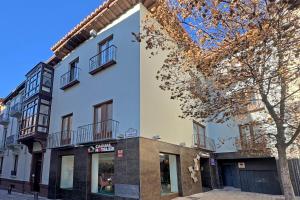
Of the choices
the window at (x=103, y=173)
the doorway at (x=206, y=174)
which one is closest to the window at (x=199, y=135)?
the doorway at (x=206, y=174)

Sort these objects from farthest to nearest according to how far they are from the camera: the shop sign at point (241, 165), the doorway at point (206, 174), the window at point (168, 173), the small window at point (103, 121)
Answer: the shop sign at point (241, 165) < the doorway at point (206, 174) < the window at point (168, 173) < the small window at point (103, 121)

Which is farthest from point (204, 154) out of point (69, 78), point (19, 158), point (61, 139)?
point (19, 158)

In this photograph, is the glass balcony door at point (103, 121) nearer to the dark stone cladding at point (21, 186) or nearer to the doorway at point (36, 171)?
the dark stone cladding at point (21, 186)

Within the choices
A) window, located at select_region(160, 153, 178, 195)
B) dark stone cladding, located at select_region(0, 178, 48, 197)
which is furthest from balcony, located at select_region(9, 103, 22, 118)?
window, located at select_region(160, 153, 178, 195)

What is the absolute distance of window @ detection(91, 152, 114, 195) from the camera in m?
9.74

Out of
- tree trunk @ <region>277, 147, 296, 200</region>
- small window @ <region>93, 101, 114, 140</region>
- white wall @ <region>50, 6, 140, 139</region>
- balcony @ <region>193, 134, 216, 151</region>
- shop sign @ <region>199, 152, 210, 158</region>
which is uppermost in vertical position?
white wall @ <region>50, 6, 140, 139</region>

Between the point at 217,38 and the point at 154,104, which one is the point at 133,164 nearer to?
the point at 154,104

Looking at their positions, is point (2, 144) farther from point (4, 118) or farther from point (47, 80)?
point (47, 80)

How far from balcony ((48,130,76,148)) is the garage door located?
11225 mm

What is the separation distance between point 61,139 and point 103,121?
148 inches

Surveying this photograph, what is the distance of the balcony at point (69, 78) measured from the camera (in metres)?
12.7

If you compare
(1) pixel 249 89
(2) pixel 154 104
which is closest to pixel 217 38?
(1) pixel 249 89

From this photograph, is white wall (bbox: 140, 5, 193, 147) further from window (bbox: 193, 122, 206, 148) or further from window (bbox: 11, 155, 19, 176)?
window (bbox: 11, 155, 19, 176)

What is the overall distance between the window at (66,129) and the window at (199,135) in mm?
7351
